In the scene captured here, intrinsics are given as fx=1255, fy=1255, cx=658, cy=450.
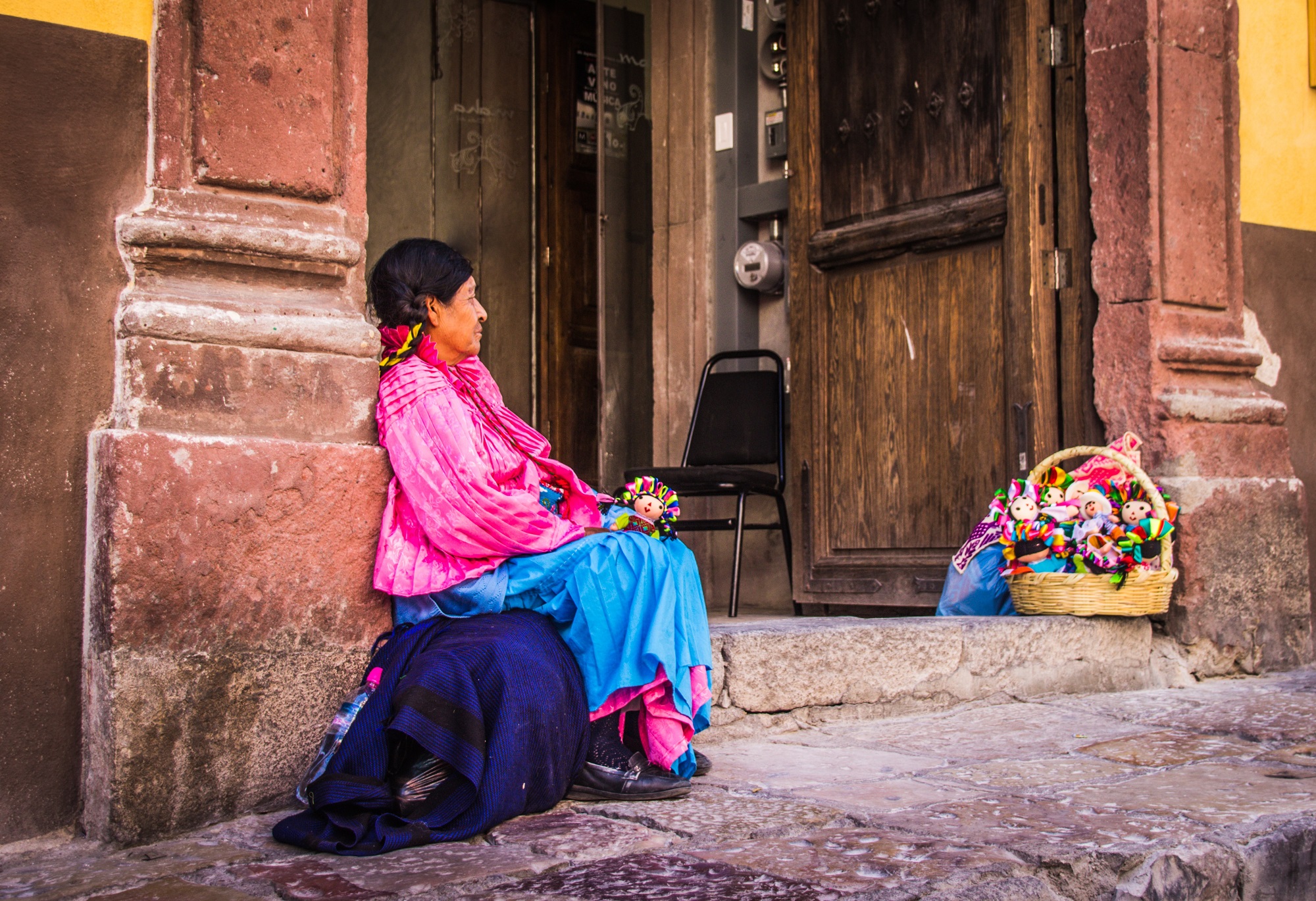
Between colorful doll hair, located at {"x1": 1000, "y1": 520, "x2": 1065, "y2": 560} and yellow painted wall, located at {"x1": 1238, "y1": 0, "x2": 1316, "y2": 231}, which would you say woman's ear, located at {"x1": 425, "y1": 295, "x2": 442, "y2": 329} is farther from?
yellow painted wall, located at {"x1": 1238, "y1": 0, "x2": 1316, "y2": 231}

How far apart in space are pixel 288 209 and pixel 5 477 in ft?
2.46

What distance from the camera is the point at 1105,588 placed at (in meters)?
3.83

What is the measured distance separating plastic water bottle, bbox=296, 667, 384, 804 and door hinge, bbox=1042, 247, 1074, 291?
2773 millimetres

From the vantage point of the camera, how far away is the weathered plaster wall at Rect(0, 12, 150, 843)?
2.25m

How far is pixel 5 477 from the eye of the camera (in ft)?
7.35

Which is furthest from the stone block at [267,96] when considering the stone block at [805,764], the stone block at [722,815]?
the stone block at [805,764]

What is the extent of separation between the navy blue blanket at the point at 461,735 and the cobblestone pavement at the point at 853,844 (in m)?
0.05

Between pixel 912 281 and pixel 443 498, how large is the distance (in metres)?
2.56

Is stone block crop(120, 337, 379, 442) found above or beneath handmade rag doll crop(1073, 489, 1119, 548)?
above

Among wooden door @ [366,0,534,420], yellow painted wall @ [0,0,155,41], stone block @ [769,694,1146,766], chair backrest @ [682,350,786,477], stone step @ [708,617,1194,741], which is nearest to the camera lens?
yellow painted wall @ [0,0,155,41]

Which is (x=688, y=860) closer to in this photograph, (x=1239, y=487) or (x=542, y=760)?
(x=542, y=760)

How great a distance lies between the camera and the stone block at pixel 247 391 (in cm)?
233

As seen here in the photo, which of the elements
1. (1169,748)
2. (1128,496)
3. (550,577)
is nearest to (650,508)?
(550,577)

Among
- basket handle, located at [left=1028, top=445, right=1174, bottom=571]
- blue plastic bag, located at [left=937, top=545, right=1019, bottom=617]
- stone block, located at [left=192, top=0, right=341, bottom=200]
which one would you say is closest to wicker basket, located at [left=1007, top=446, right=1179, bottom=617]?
basket handle, located at [left=1028, top=445, right=1174, bottom=571]
